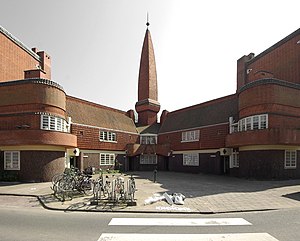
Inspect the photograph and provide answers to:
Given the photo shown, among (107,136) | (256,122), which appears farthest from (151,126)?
(256,122)

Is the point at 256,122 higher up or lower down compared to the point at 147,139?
higher up

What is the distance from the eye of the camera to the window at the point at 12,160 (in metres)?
20.1

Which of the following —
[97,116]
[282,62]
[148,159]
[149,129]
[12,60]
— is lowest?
[148,159]

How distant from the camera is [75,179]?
44.8ft

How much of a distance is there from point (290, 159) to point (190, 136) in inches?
519

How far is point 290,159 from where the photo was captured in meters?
21.2

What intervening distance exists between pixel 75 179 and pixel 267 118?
1619 cm

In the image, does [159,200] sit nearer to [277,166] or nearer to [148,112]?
[277,166]

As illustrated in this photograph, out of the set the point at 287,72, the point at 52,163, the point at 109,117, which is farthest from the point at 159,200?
the point at 109,117

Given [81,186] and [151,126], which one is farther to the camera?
[151,126]

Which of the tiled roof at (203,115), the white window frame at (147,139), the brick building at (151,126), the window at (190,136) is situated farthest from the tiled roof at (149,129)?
the window at (190,136)

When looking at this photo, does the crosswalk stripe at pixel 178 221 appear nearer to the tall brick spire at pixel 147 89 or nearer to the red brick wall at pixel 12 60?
the red brick wall at pixel 12 60

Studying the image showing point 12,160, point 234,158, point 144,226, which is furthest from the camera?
point 234,158

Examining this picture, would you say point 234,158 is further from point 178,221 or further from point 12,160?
point 12,160
